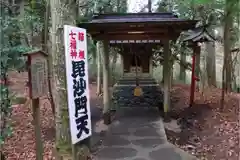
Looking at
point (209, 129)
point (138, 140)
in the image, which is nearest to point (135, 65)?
point (209, 129)

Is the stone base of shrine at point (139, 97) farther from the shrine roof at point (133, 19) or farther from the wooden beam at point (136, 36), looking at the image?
the shrine roof at point (133, 19)

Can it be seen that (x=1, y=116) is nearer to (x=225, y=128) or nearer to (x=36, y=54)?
(x=36, y=54)

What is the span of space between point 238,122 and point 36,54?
517 cm

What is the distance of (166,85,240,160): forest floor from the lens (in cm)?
563

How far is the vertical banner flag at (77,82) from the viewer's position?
3.64 m

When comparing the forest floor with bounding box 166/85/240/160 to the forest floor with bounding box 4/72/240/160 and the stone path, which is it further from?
the stone path

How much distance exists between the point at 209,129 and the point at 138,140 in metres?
1.85

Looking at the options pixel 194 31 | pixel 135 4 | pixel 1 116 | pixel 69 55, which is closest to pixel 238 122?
pixel 194 31

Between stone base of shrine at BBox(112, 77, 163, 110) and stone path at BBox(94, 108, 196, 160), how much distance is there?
0.71 m

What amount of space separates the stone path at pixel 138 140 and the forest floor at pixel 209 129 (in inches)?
17.5

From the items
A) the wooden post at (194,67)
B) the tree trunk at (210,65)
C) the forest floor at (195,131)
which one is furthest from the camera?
the tree trunk at (210,65)

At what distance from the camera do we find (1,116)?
195 inches

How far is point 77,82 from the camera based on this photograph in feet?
12.5

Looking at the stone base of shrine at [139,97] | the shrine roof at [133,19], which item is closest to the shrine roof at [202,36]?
the shrine roof at [133,19]
